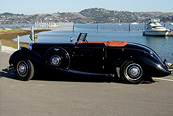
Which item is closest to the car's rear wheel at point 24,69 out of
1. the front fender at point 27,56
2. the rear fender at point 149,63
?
the front fender at point 27,56

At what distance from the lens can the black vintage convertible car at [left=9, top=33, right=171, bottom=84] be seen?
710cm

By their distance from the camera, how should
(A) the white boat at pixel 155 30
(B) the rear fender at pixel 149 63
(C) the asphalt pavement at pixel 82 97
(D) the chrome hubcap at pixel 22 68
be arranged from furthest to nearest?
(A) the white boat at pixel 155 30 < (D) the chrome hubcap at pixel 22 68 < (B) the rear fender at pixel 149 63 < (C) the asphalt pavement at pixel 82 97

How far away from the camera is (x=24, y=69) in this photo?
7.77 m

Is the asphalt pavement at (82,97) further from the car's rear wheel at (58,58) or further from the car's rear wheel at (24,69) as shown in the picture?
the car's rear wheel at (58,58)

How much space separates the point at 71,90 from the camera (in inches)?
262

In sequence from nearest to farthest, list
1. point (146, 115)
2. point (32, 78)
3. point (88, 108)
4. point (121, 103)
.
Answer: point (146, 115) → point (88, 108) → point (121, 103) → point (32, 78)

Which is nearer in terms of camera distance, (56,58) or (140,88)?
(140,88)

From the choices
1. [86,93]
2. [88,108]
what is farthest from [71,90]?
[88,108]

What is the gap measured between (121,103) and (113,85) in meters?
1.66

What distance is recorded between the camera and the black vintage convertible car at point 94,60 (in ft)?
23.3

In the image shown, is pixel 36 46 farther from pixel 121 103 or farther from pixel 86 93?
pixel 121 103

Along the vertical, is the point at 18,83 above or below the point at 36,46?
below

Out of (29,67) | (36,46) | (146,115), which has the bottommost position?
(146,115)

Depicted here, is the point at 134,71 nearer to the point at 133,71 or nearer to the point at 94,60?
the point at 133,71
